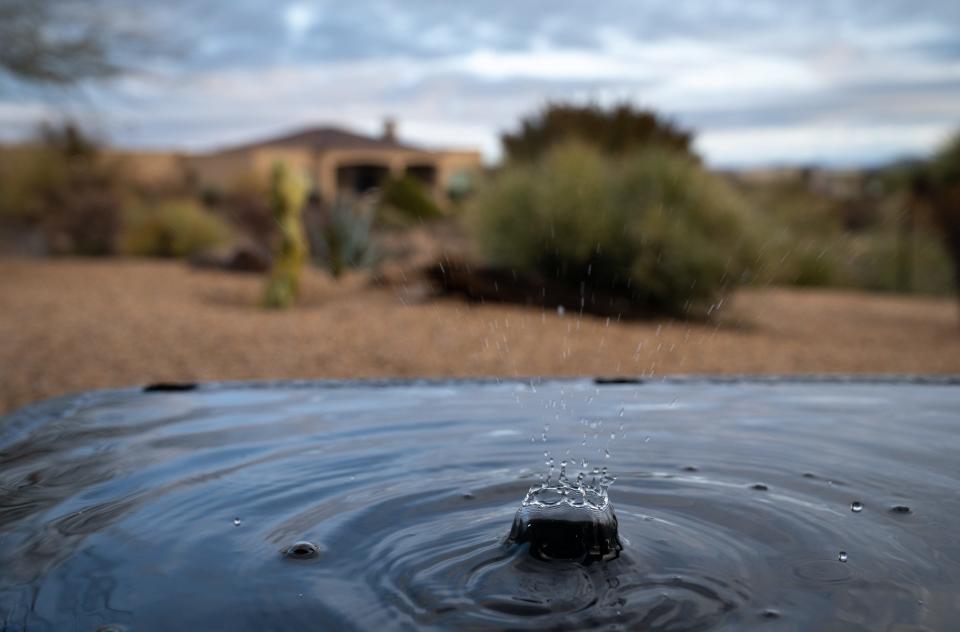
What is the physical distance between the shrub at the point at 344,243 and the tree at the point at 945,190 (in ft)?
22.1

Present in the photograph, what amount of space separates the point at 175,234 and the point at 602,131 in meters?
7.15

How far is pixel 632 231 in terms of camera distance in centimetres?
923

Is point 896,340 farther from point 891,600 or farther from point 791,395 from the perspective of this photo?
point 891,600

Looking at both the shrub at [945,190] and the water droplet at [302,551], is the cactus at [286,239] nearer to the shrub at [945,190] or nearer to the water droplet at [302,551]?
the shrub at [945,190]

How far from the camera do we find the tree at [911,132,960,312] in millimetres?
10320

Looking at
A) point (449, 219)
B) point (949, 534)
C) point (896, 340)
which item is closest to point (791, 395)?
point (949, 534)

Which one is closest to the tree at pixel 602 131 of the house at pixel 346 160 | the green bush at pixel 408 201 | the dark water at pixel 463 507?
the green bush at pixel 408 201

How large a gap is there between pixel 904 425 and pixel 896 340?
6983 mm

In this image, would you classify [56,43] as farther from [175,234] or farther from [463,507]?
[463,507]

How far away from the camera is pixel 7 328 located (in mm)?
8133

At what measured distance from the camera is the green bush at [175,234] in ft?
49.9

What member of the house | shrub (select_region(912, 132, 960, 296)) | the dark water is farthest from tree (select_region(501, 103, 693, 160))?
the house

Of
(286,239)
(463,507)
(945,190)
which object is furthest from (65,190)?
(463,507)

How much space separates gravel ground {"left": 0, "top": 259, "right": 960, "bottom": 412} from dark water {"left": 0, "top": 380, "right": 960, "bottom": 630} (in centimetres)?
395
